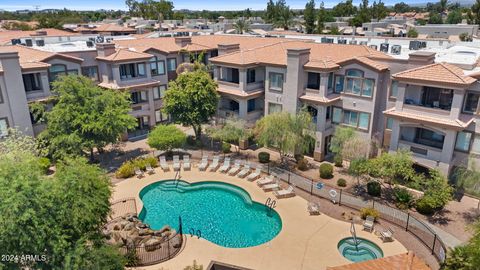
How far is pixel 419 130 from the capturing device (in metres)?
28.1

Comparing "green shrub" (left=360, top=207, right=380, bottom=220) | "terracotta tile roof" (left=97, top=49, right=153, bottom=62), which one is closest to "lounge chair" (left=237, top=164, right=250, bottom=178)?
"green shrub" (left=360, top=207, right=380, bottom=220)

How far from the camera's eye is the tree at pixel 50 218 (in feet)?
42.6

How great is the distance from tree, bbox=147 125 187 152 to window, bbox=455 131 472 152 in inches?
914

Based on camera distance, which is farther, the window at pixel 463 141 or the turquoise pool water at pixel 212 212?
the window at pixel 463 141

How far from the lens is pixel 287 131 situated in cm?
3009

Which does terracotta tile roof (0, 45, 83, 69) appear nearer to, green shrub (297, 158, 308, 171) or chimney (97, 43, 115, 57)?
chimney (97, 43, 115, 57)

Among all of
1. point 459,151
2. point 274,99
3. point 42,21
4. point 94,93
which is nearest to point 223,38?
point 274,99

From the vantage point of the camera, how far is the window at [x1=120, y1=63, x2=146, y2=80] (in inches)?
1481

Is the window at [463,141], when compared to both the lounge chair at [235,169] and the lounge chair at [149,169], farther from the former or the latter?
the lounge chair at [149,169]

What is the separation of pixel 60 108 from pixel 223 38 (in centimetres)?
2714

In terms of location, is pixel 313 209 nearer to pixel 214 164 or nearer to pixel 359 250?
pixel 359 250

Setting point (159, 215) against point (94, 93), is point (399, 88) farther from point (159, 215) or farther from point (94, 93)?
point (94, 93)

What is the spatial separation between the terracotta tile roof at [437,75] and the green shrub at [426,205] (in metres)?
8.13

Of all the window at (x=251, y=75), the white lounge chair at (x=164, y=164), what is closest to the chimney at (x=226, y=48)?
the window at (x=251, y=75)
